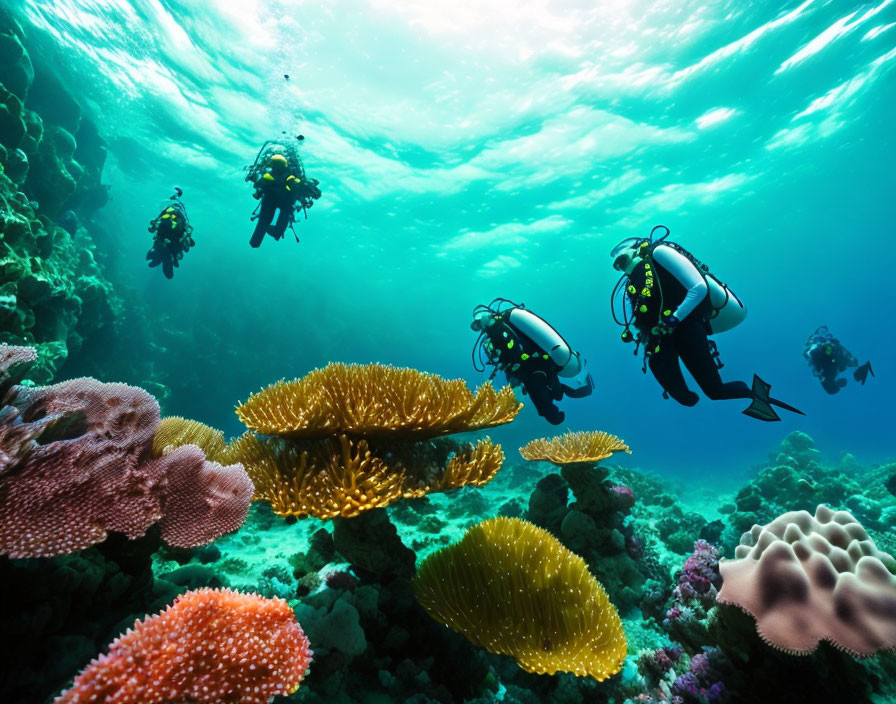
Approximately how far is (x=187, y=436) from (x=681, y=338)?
17.4 ft

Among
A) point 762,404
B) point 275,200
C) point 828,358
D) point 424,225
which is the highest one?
point 424,225

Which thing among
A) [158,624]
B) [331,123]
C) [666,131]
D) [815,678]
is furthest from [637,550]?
[331,123]

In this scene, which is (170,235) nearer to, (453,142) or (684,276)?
(684,276)

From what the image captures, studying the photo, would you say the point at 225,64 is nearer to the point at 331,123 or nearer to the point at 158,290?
the point at 331,123

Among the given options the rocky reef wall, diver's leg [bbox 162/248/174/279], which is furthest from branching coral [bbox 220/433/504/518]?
diver's leg [bbox 162/248/174/279]

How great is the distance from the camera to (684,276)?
13.8ft

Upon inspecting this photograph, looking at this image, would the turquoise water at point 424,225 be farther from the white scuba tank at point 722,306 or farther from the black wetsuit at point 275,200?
the black wetsuit at point 275,200

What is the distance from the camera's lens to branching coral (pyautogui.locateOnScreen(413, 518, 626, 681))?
9.24 feet

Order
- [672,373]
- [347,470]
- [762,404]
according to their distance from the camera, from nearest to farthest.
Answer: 1. [347,470]
2. [762,404]
3. [672,373]

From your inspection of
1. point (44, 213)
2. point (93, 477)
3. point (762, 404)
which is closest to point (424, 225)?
point (44, 213)

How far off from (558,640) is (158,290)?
35.9 metres

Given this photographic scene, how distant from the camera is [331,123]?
66.5 feet

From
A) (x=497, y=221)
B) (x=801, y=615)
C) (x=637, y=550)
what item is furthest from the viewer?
(x=497, y=221)

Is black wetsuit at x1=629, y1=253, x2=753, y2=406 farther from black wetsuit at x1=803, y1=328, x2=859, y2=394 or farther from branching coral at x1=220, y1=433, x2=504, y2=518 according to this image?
black wetsuit at x1=803, y1=328, x2=859, y2=394
